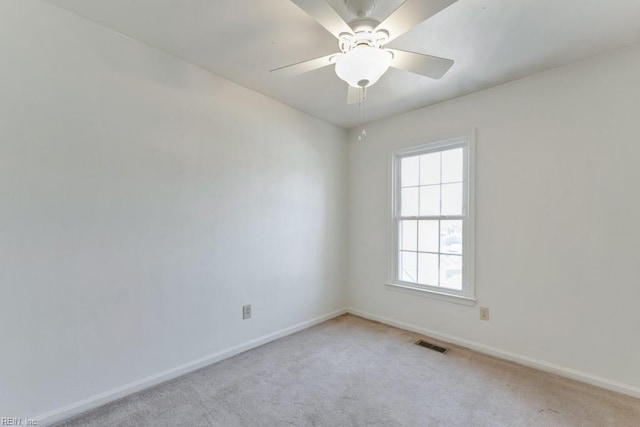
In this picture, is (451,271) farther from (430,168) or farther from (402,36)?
(402,36)

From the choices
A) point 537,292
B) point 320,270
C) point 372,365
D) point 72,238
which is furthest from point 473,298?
point 72,238

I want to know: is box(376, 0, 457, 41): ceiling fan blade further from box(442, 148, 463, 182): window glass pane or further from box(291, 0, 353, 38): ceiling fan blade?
box(442, 148, 463, 182): window glass pane

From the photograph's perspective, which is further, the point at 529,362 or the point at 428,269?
the point at 428,269

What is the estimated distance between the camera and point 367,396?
196cm

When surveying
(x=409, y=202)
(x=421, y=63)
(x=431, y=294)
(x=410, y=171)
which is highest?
(x=421, y=63)

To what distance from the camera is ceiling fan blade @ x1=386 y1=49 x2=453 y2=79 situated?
4.94 ft

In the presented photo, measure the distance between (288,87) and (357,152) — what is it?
4.46 ft

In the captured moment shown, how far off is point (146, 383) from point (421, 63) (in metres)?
2.72

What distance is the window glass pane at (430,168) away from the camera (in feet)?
9.96

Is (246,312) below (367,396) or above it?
above

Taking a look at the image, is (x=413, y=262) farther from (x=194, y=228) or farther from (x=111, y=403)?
(x=111, y=403)
